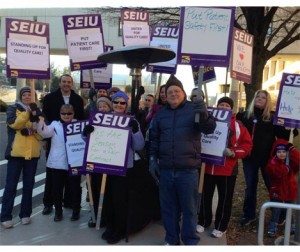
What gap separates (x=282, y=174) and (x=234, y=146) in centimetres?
72

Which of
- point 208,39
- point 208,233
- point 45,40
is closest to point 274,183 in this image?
point 208,233

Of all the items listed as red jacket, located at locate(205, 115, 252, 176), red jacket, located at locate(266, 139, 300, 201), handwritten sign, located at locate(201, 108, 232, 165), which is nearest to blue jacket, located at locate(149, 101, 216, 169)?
handwritten sign, located at locate(201, 108, 232, 165)

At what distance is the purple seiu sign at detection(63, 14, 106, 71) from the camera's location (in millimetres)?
5984

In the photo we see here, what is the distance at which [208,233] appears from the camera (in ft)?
16.8

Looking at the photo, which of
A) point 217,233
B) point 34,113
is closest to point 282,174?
point 217,233

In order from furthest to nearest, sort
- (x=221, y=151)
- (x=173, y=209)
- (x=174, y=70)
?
1. (x=174, y=70)
2. (x=221, y=151)
3. (x=173, y=209)

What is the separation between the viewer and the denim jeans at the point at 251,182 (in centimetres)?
535

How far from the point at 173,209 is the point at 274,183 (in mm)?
1511

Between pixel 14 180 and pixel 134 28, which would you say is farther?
pixel 134 28

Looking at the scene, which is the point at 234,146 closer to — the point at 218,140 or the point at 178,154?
the point at 218,140

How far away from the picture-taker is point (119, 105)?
Answer: 4875 millimetres

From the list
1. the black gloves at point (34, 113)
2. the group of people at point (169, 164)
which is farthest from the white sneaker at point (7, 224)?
the black gloves at point (34, 113)

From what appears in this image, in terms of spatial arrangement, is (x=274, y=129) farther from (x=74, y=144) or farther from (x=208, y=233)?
(x=74, y=144)

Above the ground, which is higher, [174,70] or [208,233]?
[174,70]
